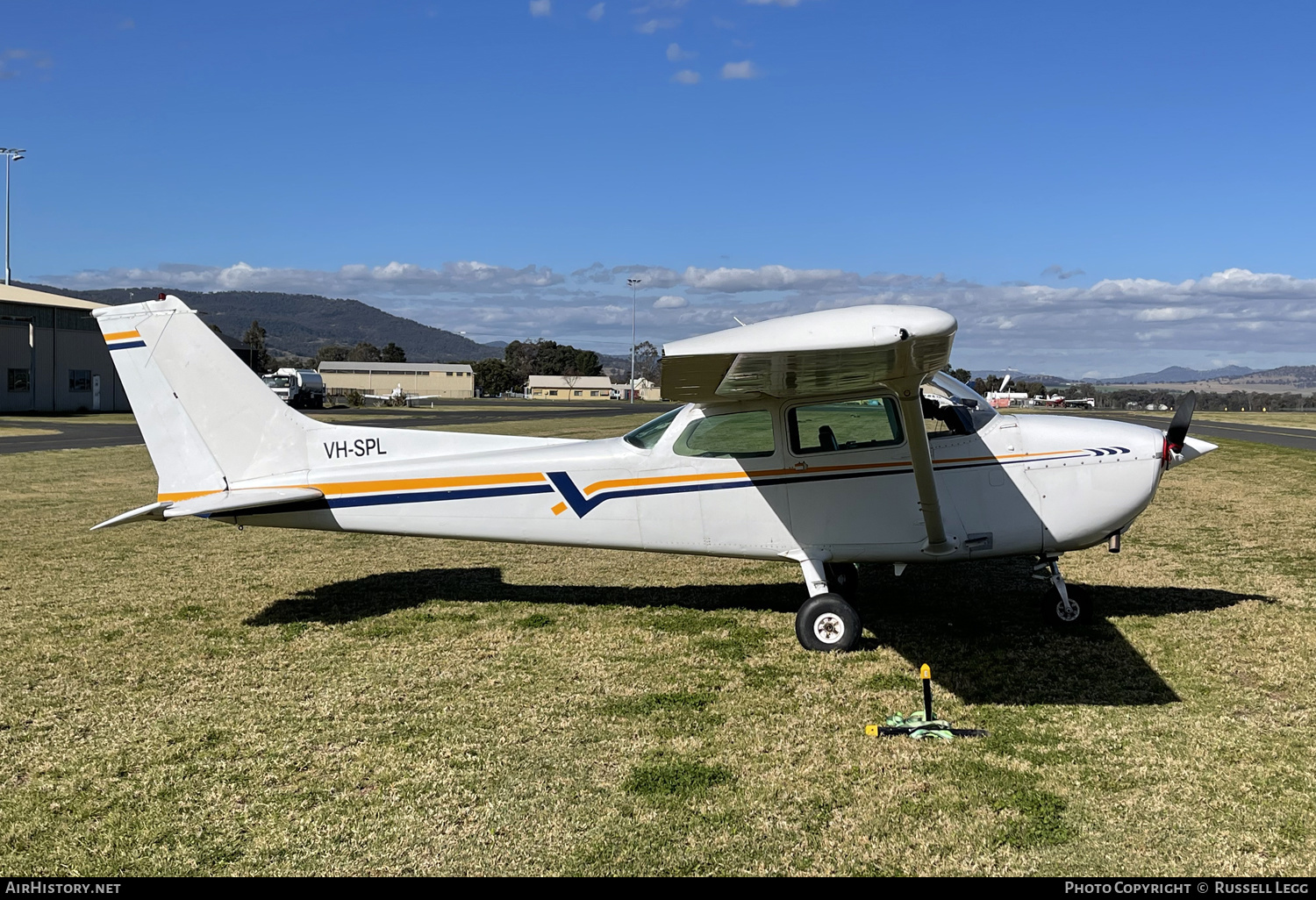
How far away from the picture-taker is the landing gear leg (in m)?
7.17

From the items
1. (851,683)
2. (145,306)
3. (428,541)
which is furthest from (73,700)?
(428,541)

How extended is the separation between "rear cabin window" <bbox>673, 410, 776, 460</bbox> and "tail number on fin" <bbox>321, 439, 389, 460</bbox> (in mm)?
2560

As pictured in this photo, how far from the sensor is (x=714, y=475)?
282 inches

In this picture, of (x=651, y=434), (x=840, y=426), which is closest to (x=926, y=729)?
(x=840, y=426)

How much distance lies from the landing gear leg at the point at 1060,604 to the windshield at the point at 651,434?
3181 mm

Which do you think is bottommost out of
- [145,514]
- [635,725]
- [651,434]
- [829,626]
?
[635,725]

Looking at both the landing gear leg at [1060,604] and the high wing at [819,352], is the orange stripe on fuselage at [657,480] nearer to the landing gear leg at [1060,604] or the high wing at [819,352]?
the high wing at [819,352]

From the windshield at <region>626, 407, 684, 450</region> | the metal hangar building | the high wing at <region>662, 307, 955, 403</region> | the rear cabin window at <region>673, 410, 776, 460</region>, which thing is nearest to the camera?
the high wing at <region>662, 307, 955, 403</region>

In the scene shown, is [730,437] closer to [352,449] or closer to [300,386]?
[352,449]

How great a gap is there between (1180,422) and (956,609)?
2.35 meters

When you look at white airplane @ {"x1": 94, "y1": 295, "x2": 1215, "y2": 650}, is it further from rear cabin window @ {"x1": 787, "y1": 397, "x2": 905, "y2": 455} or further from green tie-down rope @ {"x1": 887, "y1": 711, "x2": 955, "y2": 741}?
green tie-down rope @ {"x1": 887, "y1": 711, "x2": 955, "y2": 741}

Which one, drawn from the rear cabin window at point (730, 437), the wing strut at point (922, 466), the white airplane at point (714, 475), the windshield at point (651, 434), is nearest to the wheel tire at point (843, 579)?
the white airplane at point (714, 475)

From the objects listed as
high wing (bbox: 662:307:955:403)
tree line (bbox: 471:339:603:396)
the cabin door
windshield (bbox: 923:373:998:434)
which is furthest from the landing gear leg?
tree line (bbox: 471:339:603:396)

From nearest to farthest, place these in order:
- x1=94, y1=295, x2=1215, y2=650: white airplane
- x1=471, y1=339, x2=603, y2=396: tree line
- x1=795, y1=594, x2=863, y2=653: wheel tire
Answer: x1=795, y1=594, x2=863, y2=653: wheel tire → x1=94, y1=295, x2=1215, y2=650: white airplane → x1=471, y1=339, x2=603, y2=396: tree line
